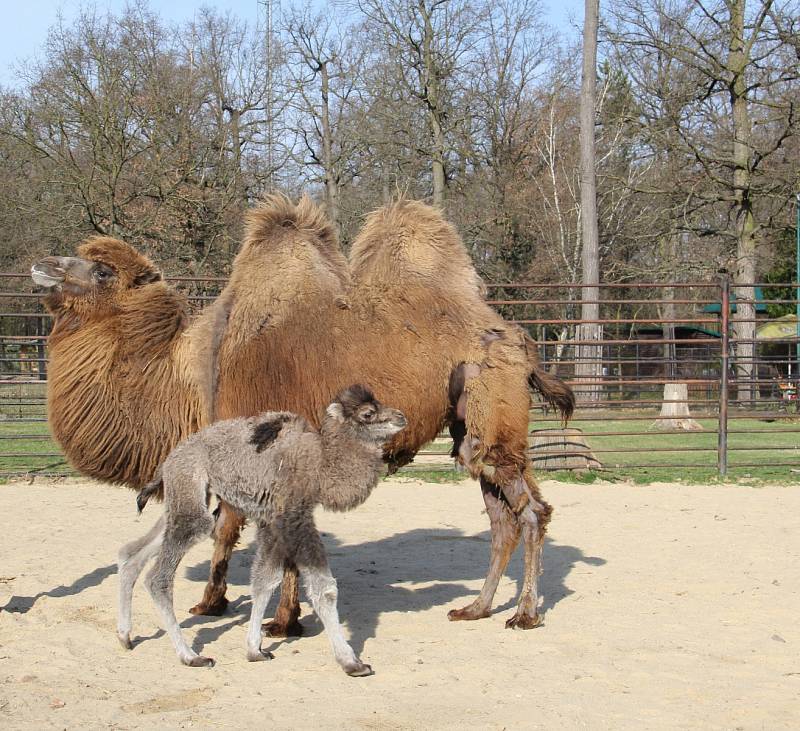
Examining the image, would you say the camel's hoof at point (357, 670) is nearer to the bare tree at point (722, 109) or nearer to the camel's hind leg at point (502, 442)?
the camel's hind leg at point (502, 442)

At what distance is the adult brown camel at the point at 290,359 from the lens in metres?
5.63

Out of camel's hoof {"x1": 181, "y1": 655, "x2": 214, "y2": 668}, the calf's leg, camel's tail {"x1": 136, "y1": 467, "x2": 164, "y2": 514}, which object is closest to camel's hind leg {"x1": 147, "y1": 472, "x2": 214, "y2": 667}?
the calf's leg

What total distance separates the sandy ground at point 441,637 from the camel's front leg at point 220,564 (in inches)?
4.3

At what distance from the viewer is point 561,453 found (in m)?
12.0

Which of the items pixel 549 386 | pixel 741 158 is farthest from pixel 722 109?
pixel 549 386

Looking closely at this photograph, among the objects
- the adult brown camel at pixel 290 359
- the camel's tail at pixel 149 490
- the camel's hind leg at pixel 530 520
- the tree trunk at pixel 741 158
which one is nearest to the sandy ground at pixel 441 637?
the camel's hind leg at pixel 530 520

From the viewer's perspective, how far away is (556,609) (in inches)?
240

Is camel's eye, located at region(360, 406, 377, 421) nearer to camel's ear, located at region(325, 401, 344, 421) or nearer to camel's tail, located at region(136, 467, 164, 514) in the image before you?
camel's ear, located at region(325, 401, 344, 421)

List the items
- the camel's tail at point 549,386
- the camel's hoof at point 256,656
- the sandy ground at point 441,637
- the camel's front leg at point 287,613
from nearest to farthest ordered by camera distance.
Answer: the sandy ground at point 441,637 < the camel's hoof at point 256,656 < the camel's front leg at point 287,613 < the camel's tail at point 549,386

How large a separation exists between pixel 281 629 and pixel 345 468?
1187 millimetres

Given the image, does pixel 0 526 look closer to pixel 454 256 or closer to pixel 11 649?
pixel 11 649

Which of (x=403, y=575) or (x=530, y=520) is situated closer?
(x=530, y=520)

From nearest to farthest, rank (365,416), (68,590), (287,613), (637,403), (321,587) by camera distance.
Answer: (321,587) → (365,416) → (287,613) → (68,590) → (637,403)

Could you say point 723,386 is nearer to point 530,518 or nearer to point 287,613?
point 530,518
